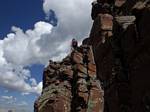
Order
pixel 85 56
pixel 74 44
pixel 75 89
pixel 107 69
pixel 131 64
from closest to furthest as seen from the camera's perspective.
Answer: pixel 131 64
pixel 107 69
pixel 85 56
pixel 75 89
pixel 74 44

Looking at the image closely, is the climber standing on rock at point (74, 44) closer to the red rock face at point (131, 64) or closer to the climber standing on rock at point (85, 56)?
the climber standing on rock at point (85, 56)

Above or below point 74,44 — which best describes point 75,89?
below

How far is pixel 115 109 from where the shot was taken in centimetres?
5378

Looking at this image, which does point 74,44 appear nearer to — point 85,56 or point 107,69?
point 85,56

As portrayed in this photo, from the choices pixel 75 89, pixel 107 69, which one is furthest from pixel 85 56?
pixel 107 69

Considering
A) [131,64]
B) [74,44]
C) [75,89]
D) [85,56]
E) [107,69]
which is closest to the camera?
Result: [131,64]

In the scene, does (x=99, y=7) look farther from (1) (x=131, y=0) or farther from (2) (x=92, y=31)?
(1) (x=131, y=0)

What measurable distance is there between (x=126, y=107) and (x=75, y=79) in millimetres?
44968

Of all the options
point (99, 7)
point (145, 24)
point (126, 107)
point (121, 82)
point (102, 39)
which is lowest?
point (126, 107)

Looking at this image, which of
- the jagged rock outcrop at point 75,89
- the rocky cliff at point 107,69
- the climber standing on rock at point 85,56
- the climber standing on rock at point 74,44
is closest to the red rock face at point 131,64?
the rocky cliff at point 107,69

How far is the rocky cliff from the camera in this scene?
45750 millimetres

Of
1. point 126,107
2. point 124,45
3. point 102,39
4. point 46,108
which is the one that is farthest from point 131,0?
point 46,108

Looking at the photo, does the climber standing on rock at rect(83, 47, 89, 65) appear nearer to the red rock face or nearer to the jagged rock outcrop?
the jagged rock outcrop

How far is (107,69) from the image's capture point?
2613 inches
